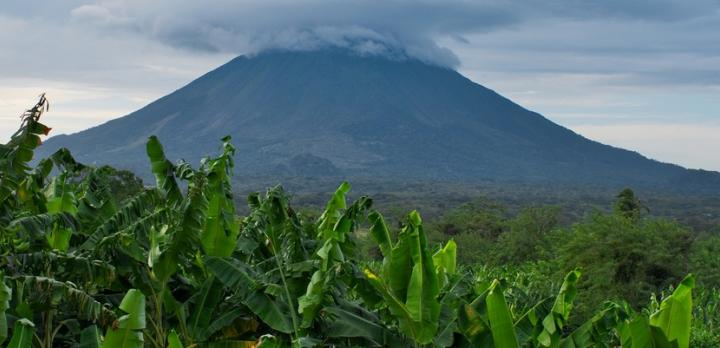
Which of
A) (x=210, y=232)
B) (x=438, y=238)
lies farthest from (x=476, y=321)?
(x=438, y=238)

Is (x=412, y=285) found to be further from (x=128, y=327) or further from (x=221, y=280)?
(x=128, y=327)

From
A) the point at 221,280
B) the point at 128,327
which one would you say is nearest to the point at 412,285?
the point at 221,280

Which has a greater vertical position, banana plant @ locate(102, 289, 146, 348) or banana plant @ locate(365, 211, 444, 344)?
banana plant @ locate(365, 211, 444, 344)

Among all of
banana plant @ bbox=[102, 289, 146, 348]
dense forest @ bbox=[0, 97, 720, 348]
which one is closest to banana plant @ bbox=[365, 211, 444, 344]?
dense forest @ bbox=[0, 97, 720, 348]

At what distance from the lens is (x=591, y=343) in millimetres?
7309

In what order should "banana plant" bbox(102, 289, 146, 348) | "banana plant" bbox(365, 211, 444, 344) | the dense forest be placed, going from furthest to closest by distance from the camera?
"banana plant" bbox(365, 211, 444, 344)
the dense forest
"banana plant" bbox(102, 289, 146, 348)

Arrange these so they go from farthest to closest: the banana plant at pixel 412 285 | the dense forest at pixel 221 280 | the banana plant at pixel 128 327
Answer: the banana plant at pixel 412 285 < the dense forest at pixel 221 280 < the banana plant at pixel 128 327

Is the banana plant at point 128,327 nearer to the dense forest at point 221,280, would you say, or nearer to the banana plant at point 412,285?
the dense forest at point 221,280

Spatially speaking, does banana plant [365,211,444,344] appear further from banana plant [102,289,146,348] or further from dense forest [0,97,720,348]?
banana plant [102,289,146,348]

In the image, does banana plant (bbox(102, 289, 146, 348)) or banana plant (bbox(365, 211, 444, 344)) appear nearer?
banana plant (bbox(102, 289, 146, 348))

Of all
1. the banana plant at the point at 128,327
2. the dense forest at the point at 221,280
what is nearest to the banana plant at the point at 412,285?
the dense forest at the point at 221,280

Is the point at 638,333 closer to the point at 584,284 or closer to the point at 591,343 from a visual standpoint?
the point at 591,343

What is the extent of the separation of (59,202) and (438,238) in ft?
122

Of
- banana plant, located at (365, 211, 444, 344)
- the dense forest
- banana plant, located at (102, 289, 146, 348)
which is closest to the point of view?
banana plant, located at (102, 289, 146, 348)
